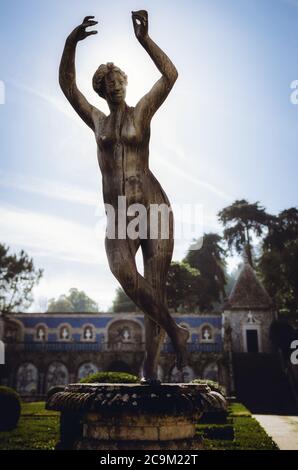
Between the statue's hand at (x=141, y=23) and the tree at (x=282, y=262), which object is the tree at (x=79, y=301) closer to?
the tree at (x=282, y=262)

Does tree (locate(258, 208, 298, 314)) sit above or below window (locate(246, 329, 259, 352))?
above

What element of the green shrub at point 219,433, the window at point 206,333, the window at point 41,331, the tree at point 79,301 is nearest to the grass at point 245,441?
the green shrub at point 219,433

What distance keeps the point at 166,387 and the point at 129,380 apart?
953 centimetres

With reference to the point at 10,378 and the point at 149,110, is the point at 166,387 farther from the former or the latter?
the point at 10,378

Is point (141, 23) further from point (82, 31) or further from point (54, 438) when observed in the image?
point (54, 438)

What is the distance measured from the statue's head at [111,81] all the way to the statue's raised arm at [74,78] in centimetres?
16

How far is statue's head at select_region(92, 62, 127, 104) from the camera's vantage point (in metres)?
3.29

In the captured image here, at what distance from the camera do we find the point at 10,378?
Answer: 110 ft

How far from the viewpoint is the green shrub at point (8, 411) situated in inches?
448

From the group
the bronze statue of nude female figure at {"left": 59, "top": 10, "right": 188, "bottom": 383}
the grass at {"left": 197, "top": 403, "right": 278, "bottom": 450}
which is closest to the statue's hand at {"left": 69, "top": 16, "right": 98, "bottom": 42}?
the bronze statue of nude female figure at {"left": 59, "top": 10, "right": 188, "bottom": 383}

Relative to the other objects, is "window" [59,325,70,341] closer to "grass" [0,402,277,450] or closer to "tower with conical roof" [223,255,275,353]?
"tower with conical roof" [223,255,275,353]

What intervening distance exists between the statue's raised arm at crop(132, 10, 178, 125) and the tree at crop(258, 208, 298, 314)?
26.7 m

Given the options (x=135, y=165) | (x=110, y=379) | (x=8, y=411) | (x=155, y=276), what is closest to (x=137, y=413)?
(x=155, y=276)

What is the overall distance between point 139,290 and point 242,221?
3971cm
